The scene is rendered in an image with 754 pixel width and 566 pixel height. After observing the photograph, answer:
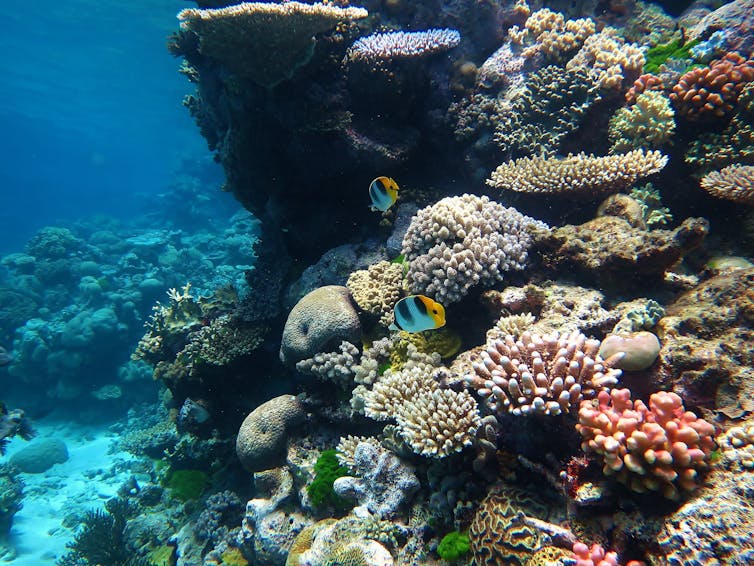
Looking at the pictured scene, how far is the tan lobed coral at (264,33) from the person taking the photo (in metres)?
5.41

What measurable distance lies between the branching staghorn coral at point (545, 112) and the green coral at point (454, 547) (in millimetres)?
4920

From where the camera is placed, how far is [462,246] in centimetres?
439

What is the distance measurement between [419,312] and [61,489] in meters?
14.8

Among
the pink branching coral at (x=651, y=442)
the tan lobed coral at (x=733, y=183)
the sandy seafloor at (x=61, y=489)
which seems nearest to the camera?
the pink branching coral at (x=651, y=442)

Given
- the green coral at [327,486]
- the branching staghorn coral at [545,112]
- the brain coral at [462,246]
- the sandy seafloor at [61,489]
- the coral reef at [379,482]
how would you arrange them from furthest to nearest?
the sandy seafloor at [61,489]
the branching staghorn coral at [545,112]
the green coral at [327,486]
the brain coral at [462,246]
the coral reef at [379,482]

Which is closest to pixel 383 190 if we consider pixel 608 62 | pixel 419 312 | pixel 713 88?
pixel 419 312

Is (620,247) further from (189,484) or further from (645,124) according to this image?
(189,484)

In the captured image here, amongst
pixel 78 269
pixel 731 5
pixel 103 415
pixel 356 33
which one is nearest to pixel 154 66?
pixel 78 269

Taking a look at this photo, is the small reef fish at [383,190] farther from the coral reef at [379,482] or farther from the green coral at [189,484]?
the green coral at [189,484]

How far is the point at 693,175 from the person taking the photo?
4.96 metres

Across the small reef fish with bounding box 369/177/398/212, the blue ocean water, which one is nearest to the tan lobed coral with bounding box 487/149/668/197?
the small reef fish with bounding box 369/177/398/212

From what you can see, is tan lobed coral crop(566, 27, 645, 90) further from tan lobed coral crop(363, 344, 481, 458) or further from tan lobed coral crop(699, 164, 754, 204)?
tan lobed coral crop(363, 344, 481, 458)

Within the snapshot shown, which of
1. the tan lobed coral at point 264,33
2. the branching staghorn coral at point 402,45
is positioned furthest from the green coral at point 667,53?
the tan lobed coral at point 264,33

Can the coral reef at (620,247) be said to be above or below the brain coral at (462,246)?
below
